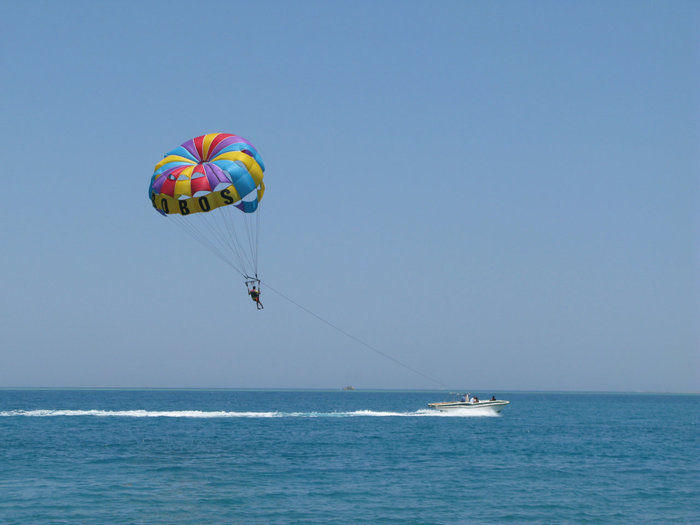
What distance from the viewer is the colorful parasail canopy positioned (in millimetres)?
31734

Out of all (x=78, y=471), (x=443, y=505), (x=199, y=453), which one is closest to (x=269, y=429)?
(x=199, y=453)

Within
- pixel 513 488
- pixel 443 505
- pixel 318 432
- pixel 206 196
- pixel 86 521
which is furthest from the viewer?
pixel 318 432

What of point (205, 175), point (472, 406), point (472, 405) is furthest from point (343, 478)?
point (472, 406)

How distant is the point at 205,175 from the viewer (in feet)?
105

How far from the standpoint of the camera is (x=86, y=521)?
22.3 m

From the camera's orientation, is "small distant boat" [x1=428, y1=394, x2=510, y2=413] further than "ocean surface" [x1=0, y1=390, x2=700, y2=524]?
Yes

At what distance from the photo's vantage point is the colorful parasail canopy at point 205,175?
31734mm

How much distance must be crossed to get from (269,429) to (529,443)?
68.2ft

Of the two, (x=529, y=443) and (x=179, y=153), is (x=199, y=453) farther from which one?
(x=529, y=443)

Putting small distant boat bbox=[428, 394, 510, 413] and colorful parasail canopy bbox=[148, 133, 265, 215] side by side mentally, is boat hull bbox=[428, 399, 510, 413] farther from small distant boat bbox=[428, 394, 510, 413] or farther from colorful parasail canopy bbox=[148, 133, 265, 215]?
colorful parasail canopy bbox=[148, 133, 265, 215]

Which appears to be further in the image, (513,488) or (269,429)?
(269,429)

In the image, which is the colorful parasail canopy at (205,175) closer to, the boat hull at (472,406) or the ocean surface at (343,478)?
the ocean surface at (343,478)

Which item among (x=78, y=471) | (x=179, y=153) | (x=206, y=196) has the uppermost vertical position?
(x=179, y=153)

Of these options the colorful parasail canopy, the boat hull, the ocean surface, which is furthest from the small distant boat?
the colorful parasail canopy
